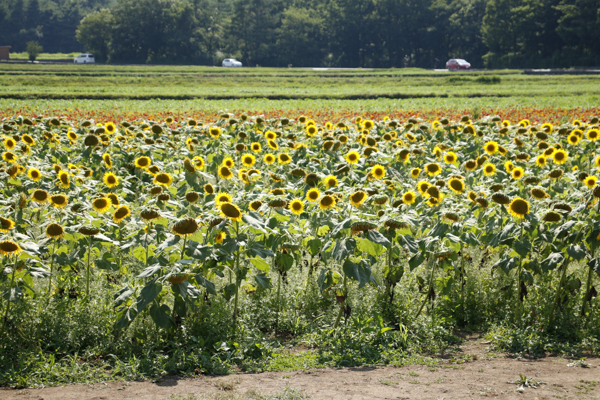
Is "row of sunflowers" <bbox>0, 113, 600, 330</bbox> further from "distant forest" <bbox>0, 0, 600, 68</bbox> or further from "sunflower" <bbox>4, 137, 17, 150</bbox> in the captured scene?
"distant forest" <bbox>0, 0, 600, 68</bbox>

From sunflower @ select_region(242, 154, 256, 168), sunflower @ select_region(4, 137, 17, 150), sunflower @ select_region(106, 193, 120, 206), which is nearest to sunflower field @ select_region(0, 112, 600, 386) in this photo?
sunflower @ select_region(106, 193, 120, 206)

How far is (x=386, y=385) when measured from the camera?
11.3 feet

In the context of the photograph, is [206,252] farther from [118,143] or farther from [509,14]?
[509,14]

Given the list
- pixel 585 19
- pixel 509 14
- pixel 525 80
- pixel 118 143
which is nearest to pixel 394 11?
pixel 509 14

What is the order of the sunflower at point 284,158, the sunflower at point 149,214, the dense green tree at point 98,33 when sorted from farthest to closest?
the dense green tree at point 98,33 < the sunflower at point 284,158 < the sunflower at point 149,214

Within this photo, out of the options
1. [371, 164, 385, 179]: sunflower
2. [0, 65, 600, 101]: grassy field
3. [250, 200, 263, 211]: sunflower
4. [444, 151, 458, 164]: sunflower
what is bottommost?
[250, 200, 263, 211]: sunflower

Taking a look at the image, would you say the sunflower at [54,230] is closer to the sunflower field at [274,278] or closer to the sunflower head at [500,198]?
the sunflower field at [274,278]

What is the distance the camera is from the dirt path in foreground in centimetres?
325

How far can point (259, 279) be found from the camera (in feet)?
13.4

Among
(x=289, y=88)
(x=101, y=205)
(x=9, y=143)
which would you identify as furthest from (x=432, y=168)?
(x=289, y=88)

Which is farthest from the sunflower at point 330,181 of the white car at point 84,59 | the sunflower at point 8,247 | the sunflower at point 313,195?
the white car at point 84,59

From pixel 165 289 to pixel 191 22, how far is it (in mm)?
84296

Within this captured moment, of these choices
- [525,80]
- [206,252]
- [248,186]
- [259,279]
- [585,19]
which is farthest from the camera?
[585,19]

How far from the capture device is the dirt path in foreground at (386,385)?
128 inches
